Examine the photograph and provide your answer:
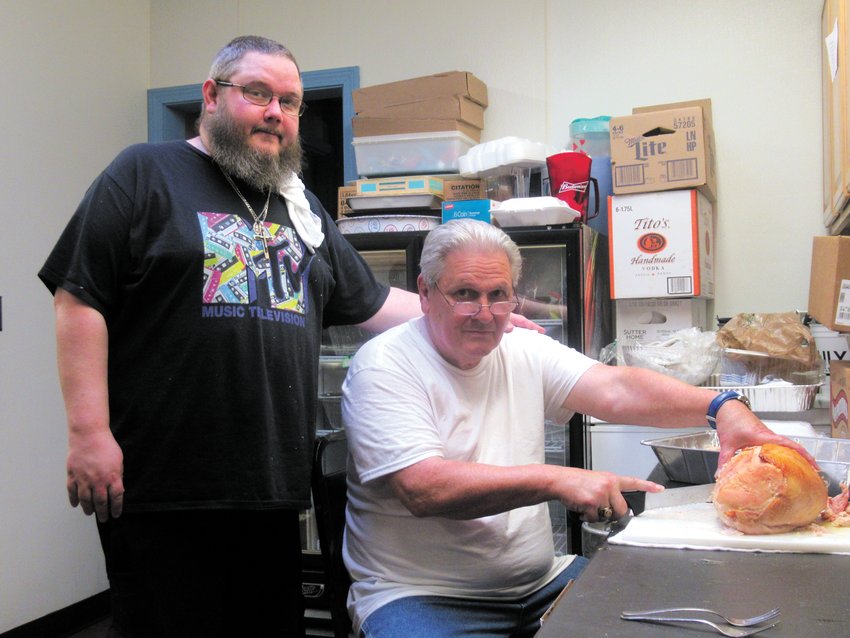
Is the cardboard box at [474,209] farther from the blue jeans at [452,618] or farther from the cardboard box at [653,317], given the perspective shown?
the blue jeans at [452,618]

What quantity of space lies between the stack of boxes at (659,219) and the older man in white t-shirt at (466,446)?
3.88 ft

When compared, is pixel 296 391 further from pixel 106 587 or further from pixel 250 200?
pixel 106 587

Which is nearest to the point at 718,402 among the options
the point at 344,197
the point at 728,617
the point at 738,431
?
the point at 738,431

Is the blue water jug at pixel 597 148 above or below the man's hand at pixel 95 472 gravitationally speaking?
above

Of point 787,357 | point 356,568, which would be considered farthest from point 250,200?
point 787,357

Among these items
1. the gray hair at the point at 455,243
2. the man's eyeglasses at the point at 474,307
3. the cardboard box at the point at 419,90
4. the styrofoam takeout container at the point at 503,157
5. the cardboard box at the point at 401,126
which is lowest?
the man's eyeglasses at the point at 474,307

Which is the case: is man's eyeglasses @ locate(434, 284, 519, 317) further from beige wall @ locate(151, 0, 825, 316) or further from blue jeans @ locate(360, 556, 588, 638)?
beige wall @ locate(151, 0, 825, 316)

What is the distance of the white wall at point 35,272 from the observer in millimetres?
3365

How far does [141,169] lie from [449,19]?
233 centimetres

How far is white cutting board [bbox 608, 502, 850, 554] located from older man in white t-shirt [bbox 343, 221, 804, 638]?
87mm

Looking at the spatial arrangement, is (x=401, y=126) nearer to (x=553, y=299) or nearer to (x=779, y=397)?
(x=553, y=299)

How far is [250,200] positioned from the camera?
201cm

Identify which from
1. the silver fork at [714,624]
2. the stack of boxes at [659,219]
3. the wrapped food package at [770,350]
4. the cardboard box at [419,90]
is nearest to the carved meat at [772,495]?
the silver fork at [714,624]

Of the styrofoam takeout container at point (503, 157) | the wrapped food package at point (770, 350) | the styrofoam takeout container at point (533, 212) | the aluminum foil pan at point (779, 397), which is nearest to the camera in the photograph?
the aluminum foil pan at point (779, 397)
